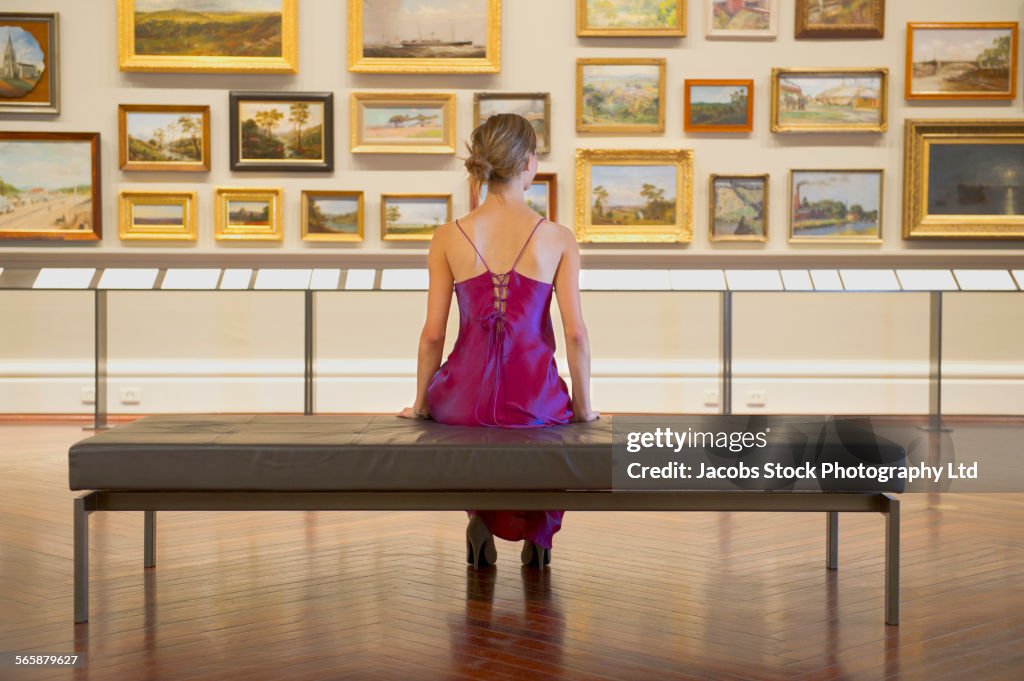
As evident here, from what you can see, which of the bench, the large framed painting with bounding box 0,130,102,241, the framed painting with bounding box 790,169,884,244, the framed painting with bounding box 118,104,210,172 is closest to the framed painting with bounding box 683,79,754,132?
the framed painting with bounding box 790,169,884,244

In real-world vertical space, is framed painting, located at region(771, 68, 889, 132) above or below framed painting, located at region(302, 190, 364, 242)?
above

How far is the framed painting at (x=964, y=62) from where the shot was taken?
10930 millimetres

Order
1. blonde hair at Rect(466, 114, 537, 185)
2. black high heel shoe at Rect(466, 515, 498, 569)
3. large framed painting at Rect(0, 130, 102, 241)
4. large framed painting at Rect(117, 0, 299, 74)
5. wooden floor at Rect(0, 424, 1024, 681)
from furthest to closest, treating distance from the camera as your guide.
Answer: large framed painting at Rect(0, 130, 102, 241)
large framed painting at Rect(117, 0, 299, 74)
black high heel shoe at Rect(466, 515, 498, 569)
blonde hair at Rect(466, 114, 537, 185)
wooden floor at Rect(0, 424, 1024, 681)

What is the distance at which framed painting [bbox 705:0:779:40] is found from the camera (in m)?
10.9

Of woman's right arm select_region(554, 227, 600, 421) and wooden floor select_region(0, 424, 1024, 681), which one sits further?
woman's right arm select_region(554, 227, 600, 421)

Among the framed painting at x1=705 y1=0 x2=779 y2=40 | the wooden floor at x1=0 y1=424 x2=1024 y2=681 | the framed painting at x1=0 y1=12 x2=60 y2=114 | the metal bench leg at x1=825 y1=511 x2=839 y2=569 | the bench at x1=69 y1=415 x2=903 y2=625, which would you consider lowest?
the wooden floor at x1=0 y1=424 x2=1024 y2=681

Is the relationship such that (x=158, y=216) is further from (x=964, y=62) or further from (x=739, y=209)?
(x=964, y=62)

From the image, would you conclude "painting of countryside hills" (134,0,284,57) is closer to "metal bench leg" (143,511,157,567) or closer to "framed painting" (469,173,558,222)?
"framed painting" (469,173,558,222)

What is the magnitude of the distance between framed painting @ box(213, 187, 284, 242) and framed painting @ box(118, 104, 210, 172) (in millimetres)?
385

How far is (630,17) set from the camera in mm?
10836

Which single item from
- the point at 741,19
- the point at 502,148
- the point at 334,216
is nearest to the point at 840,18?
the point at 741,19

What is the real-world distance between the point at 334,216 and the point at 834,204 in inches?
190

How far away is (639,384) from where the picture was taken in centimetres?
1073

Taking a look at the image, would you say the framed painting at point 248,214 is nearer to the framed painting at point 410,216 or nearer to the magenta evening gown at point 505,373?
the framed painting at point 410,216
